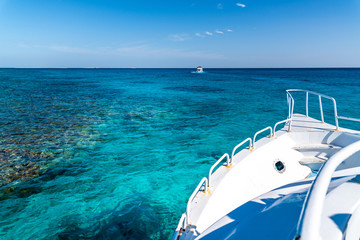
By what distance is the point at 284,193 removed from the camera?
290cm

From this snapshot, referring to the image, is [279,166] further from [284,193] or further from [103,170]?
[103,170]

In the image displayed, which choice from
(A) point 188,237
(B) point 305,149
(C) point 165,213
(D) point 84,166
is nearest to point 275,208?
(A) point 188,237

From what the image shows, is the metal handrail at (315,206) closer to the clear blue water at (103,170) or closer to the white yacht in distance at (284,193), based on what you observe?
the white yacht in distance at (284,193)

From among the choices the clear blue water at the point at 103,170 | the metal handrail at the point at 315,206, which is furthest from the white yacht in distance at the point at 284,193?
the clear blue water at the point at 103,170

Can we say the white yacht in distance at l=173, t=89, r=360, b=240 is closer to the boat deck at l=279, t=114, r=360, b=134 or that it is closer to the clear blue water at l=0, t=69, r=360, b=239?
the boat deck at l=279, t=114, r=360, b=134

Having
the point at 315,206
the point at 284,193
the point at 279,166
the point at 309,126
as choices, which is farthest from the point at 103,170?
the point at 309,126

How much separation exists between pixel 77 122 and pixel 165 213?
12.0 meters

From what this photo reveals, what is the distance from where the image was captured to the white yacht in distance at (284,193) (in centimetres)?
140

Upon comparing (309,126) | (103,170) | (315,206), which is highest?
(315,206)

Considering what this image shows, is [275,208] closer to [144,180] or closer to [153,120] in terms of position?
[144,180]

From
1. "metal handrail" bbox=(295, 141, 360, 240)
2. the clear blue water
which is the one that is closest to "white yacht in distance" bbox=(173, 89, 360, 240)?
"metal handrail" bbox=(295, 141, 360, 240)

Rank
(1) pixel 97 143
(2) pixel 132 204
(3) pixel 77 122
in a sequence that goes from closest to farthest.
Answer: (2) pixel 132 204
(1) pixel 97 143
(3) pixel 77 122

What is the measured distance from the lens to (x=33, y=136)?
11.8m

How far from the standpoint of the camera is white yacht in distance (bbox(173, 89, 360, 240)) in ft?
4.59
